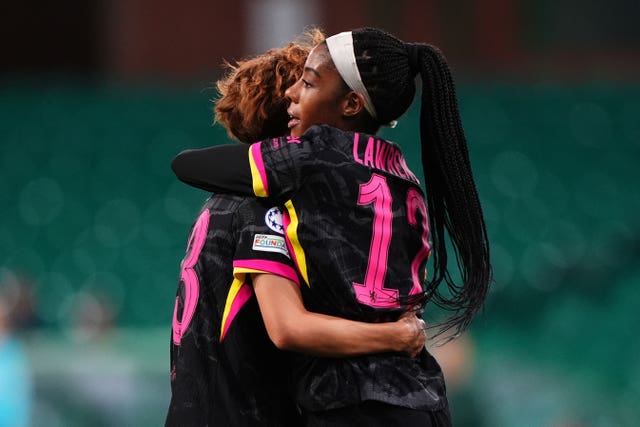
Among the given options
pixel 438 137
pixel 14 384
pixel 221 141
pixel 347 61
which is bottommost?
pixel 14 384

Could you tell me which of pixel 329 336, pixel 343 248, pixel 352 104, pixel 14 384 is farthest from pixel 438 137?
pixel 14 384

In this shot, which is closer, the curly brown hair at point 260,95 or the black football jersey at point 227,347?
the black football jersey at point 227,347

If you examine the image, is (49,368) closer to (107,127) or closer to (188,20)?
(107,127)

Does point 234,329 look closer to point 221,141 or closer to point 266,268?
point 266,268

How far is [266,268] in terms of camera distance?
1.59 m

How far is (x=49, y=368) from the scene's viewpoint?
15.0 ft

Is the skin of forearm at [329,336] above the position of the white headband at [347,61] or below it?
below

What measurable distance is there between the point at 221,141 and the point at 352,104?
490 centimetres

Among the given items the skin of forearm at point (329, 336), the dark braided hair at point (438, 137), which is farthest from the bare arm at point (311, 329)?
the dark braided hair at point (438, 137)

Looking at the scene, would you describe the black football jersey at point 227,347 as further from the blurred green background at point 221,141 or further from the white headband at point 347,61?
the blurred green background at point 221,141

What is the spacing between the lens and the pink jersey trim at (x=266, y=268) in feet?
5.22

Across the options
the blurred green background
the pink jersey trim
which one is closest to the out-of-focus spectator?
the blurred green background

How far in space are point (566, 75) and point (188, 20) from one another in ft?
8.34

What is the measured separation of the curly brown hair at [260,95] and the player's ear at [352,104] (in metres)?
0.14
